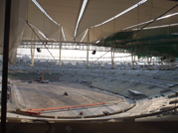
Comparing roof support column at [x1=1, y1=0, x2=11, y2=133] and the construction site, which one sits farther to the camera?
the construction site

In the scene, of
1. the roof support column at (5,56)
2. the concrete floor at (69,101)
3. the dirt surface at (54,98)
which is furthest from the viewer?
the dirt surface at (54,98)

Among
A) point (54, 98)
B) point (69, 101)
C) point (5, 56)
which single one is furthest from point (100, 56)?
point (5, 56)

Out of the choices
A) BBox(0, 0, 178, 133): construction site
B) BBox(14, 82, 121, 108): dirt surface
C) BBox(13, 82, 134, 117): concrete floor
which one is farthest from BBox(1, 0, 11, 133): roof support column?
BBox(14, 82, 121, 108): dirt surface

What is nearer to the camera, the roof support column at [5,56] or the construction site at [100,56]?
the roof support column at [5,56]

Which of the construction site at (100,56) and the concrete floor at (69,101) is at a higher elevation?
the construction site at (100,56)

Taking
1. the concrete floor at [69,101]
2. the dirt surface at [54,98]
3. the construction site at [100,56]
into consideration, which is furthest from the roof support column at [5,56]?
the dirt surface at [54,98]

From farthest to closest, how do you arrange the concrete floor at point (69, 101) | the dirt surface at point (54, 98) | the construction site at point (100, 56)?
the dirt surface at point (54, 98)
the concrete floor at point (69, 101)
the construction site at point (100, 56)

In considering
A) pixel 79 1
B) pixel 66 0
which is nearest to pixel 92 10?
pixel 79 1

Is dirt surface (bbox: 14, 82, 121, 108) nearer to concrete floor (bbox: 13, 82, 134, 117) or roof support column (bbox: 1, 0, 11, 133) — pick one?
concrete floor (bbox: 13, 82, 134, 117)

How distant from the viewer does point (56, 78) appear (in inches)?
795

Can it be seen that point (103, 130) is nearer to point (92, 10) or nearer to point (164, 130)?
point (164, 130)

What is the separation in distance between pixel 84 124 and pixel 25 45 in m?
13.9

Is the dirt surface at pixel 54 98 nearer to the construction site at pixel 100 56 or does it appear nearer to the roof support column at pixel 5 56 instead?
the construction site at pixel 100 56

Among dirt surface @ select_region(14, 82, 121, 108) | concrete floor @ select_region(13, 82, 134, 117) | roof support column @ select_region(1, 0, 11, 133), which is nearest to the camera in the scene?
roof support column @ select_region(1, 0, 11, 133)
